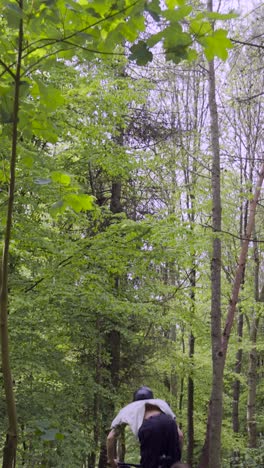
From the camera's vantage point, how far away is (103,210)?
A: 8.16 m

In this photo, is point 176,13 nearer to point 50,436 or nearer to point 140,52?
point 140,52

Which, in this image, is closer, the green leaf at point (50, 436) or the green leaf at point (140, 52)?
the green leaf at point (140, 52)

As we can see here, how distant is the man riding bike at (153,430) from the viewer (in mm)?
3842

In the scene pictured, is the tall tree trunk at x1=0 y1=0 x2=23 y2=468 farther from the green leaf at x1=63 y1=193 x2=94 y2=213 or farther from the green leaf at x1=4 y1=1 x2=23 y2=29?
the green leaf at x1=63 y1=193 x2=94 y2=213

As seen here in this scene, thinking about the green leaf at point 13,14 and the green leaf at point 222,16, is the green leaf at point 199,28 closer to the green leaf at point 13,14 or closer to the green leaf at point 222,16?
the green leaf at point 222,16

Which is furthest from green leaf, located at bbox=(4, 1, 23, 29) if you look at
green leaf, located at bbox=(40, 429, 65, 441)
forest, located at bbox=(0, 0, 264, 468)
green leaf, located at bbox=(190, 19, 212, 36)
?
green leaf, located at bbox=(40, 429, 65, 441)

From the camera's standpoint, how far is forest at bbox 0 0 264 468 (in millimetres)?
1330

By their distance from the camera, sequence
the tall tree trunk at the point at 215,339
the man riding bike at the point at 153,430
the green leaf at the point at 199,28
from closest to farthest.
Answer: the green leaf at the point at 199,28 < the man riding bike at the point at 153,430 < the tall tree trunk at the point at 215,339

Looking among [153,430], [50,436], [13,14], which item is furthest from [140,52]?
[153,430]

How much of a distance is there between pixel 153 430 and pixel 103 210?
15.9ft

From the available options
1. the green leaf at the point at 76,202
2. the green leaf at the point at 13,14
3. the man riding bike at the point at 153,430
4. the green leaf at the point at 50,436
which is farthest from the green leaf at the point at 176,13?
the man riding bike at the point at 153,430

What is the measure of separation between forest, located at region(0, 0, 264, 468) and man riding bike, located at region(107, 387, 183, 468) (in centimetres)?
88

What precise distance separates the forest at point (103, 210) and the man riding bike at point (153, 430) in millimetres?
880

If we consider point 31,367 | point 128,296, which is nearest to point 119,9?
point 31,367
